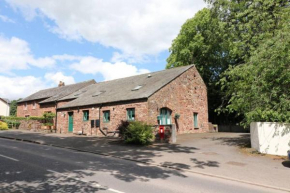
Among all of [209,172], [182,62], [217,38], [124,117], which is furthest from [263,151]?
[182,62]

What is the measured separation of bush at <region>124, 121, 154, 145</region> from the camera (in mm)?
15359

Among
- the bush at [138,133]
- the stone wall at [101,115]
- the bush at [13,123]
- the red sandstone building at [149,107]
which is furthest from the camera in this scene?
the bush at [13,123]

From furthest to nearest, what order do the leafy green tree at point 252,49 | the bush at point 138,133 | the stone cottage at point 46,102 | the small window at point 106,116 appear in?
1. the stone cottage at point 46,102
2. the small window at point 106,116
3. the bush at point 138,133
4. the leafy green tree at point 252,49

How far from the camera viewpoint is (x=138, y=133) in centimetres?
1545

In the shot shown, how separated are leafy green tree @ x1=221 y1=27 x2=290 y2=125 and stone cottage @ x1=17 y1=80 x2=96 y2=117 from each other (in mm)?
24735

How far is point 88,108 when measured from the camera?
79.6 ft

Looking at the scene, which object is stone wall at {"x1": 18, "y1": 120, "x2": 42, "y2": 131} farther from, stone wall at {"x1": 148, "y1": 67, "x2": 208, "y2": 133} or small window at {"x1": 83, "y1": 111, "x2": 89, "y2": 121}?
stone wall at {"x1": 148, "y1": 67, "x2": 208, "y2": 133}

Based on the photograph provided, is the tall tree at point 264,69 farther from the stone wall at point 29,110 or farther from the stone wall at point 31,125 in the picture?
the stone wall at point 29,110

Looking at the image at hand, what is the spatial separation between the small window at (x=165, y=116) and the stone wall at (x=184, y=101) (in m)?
0.37

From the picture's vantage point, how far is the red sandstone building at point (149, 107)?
20359mm

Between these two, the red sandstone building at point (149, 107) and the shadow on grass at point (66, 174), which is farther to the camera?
the red sandstone building at point (149, 107)

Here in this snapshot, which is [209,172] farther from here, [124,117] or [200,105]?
[200,105]

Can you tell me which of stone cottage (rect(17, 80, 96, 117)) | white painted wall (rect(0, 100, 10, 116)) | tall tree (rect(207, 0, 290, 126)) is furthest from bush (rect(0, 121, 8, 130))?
white painted wall (rect(0, 100, 10, 116))

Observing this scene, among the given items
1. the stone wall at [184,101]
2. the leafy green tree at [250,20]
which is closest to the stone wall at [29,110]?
the stone wall at [184,101]
